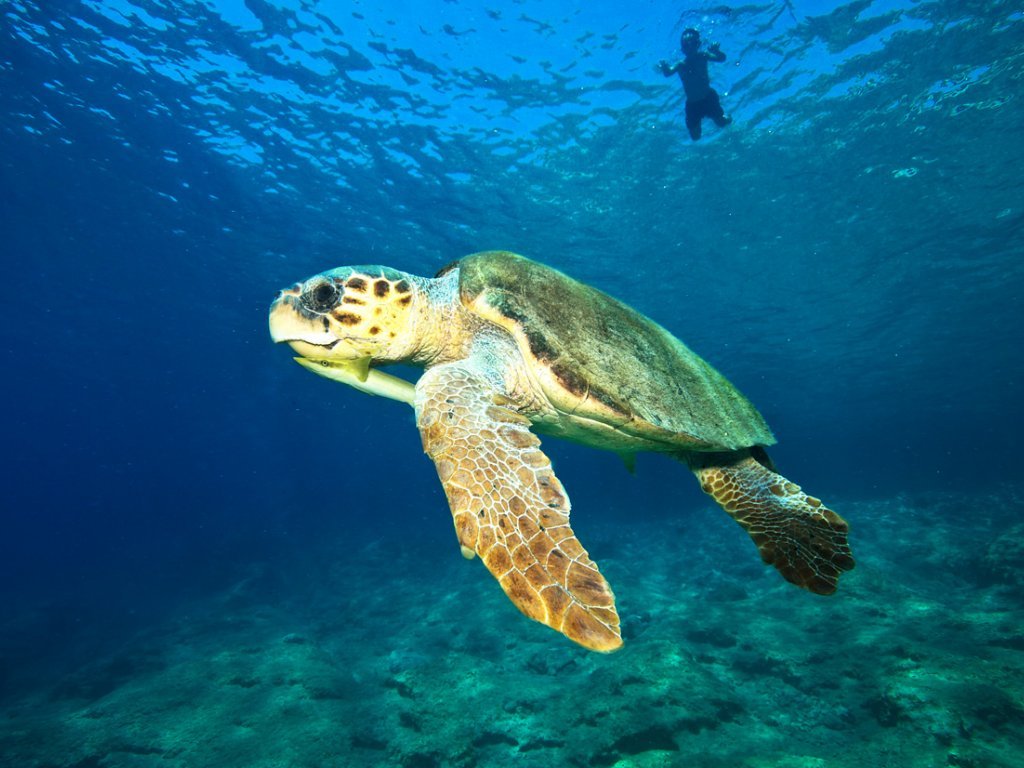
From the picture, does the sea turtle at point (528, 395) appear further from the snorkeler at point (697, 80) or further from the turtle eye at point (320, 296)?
the snorkeler at point (697, 80)

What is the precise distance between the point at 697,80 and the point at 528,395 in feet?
36.5

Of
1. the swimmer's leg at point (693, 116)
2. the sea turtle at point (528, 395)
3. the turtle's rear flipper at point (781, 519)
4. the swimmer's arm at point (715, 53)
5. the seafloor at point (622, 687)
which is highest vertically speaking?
the swimmer's arm at point (715, 53)

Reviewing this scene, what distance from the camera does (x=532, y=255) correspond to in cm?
1925

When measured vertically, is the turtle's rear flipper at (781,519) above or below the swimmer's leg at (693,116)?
below

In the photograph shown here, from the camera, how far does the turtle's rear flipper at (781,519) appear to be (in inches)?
110

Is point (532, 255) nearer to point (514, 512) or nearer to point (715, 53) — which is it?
point (715, 53)

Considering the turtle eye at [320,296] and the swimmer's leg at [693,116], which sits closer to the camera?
the turtle eye at [320,296]

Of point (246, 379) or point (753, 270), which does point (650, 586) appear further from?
point (246, 379)

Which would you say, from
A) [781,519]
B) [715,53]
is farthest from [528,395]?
[715,53]

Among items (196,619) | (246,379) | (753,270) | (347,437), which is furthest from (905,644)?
(347,437)

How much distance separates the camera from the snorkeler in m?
10.1

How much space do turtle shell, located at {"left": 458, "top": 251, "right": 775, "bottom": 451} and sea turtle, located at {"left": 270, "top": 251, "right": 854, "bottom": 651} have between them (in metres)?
0.01

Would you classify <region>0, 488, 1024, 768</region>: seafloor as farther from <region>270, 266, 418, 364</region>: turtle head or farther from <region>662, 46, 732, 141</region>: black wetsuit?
<region>662, 46, 732, 141</region>: black wetsuit

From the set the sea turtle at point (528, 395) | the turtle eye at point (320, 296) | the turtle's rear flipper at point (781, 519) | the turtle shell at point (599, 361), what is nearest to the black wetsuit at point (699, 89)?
the sea turtle at point (528, 395)
